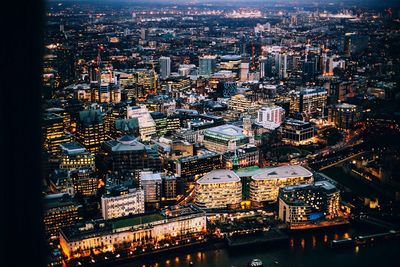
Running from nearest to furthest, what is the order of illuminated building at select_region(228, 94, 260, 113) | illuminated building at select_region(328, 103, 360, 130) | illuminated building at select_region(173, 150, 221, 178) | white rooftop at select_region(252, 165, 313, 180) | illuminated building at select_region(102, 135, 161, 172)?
white rooftop at select_region(252, 165, 313, 180) < illuminated building at select_region(173, 150, 221, 178) < illuminated building at select_region(102, 135, 161, 172) < illuminated building at select_region(328, 103, 360, 130) < illuminated building at select_region(228, 94, 260, 113)

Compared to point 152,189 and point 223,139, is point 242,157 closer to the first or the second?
point 223,139

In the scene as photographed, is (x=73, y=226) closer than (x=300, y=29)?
Yes

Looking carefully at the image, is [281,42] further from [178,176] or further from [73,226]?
[73,226]

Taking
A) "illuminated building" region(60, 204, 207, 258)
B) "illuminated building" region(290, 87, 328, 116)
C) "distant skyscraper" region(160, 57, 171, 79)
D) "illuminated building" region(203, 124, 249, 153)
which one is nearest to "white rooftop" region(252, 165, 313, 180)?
"illuminated building" region(60, 204, 207, 258)

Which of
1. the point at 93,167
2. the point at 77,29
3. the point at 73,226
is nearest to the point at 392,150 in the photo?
the point at 93,167

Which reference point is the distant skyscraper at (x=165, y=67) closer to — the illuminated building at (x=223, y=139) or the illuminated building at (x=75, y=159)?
the illuminated building at (x=223, y=139)

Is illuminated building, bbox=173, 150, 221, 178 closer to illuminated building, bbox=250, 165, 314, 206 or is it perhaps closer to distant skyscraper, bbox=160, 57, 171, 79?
illuminated building, bbox=250, 165, 314, 206

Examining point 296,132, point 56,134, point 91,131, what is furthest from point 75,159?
point 296,132
